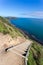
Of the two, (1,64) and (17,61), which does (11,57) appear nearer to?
(17,61)

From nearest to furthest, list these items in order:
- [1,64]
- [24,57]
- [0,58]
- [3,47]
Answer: [1,64] < [0,58] < [24,57] < [3,47]

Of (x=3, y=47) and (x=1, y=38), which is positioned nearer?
A: (x=3, y=47)

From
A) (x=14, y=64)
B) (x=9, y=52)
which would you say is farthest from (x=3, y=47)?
(x=14, y=64)

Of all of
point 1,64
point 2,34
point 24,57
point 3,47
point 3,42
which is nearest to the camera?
point 1,64

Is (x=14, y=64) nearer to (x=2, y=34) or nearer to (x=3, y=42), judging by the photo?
(x=3, y=42)

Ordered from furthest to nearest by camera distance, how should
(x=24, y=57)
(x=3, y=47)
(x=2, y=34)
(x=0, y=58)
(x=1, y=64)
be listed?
1. (x=2, y=34)
2. (x=3, y=47)
3. (x=24, y=57)
4. (x=0, y=58)
5. (x=1, y=64)

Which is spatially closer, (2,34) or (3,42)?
(3,42)

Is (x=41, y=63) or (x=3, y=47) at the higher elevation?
(x=3, y=47)

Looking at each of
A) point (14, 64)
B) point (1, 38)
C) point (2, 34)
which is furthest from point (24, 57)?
point (2, 34)

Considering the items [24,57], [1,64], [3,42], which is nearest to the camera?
[1,64]
